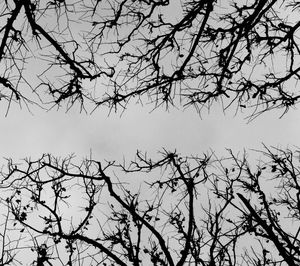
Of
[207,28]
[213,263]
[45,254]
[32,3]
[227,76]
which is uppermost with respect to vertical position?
[207,28]

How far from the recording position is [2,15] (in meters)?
3.59

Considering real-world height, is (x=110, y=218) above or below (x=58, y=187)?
below

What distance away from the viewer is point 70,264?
731 centimetres

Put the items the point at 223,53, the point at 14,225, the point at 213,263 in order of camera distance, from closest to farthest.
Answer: the point at 223,53, the point at 213,263, the point at 14,225

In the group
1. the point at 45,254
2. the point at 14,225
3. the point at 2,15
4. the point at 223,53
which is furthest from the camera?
the point at 14,225

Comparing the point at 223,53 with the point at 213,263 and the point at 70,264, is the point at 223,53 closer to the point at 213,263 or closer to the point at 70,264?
the point at 213,263

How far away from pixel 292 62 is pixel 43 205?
5.32 meters

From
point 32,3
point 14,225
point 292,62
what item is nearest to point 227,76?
point 292,62

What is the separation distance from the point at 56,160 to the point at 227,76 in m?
3.41

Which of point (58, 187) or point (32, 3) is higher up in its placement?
point (58, 187)

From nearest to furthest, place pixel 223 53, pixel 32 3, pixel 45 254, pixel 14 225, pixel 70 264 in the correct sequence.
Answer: pixel 32 3
pixel 223 53
pixel 45 254
pixel 70 264
pixel 14 225

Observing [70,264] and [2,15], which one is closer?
[2,15]

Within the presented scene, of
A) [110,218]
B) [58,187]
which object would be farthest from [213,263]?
[58,187]

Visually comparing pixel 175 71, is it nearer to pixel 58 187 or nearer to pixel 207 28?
pixel 207 28
